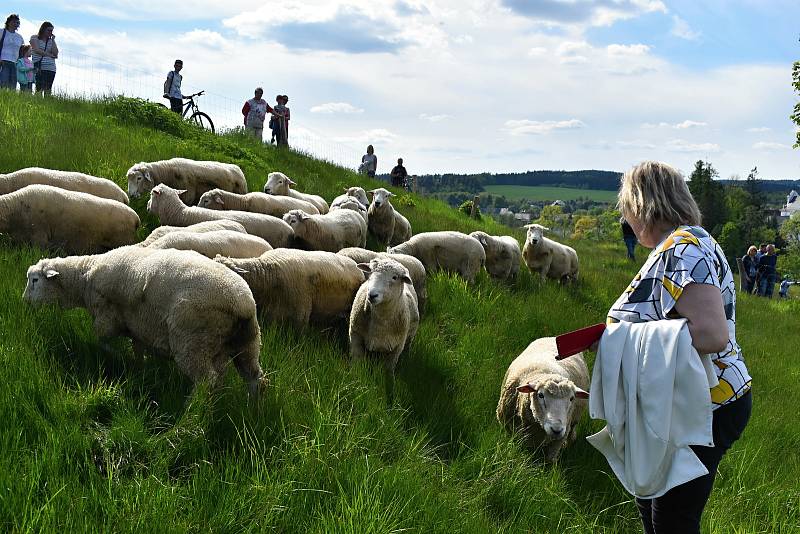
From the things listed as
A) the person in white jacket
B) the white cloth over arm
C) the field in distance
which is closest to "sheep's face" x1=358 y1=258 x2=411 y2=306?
the person in white jacket

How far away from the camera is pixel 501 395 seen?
6.20 meters

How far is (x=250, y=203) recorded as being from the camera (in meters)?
10.4

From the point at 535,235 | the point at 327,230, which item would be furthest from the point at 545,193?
the point at 327,230

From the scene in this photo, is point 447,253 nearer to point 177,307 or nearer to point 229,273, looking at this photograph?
point 229,273

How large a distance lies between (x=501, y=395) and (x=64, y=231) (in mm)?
5536

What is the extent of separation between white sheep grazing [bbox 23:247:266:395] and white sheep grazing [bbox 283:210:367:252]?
13.4 feet

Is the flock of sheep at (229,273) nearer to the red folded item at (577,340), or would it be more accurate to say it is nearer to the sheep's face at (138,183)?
the sheep's face at (138,183)

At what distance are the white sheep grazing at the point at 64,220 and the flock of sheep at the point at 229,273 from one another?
0.01 m

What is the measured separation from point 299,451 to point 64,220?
560 centimetres

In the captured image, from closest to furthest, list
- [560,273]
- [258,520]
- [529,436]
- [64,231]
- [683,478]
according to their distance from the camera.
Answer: [683,478] → [258,520] → [529,436] → [64,231] → [560,273]

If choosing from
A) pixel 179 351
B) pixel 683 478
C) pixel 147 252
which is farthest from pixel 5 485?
pixel 683 478

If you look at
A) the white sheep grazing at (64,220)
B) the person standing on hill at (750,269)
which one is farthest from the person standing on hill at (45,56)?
the person standing on hill at (750,269)

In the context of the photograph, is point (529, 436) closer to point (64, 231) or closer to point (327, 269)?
point (327, 269)

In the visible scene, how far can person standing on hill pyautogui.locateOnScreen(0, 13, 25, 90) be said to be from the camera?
13.7 m
